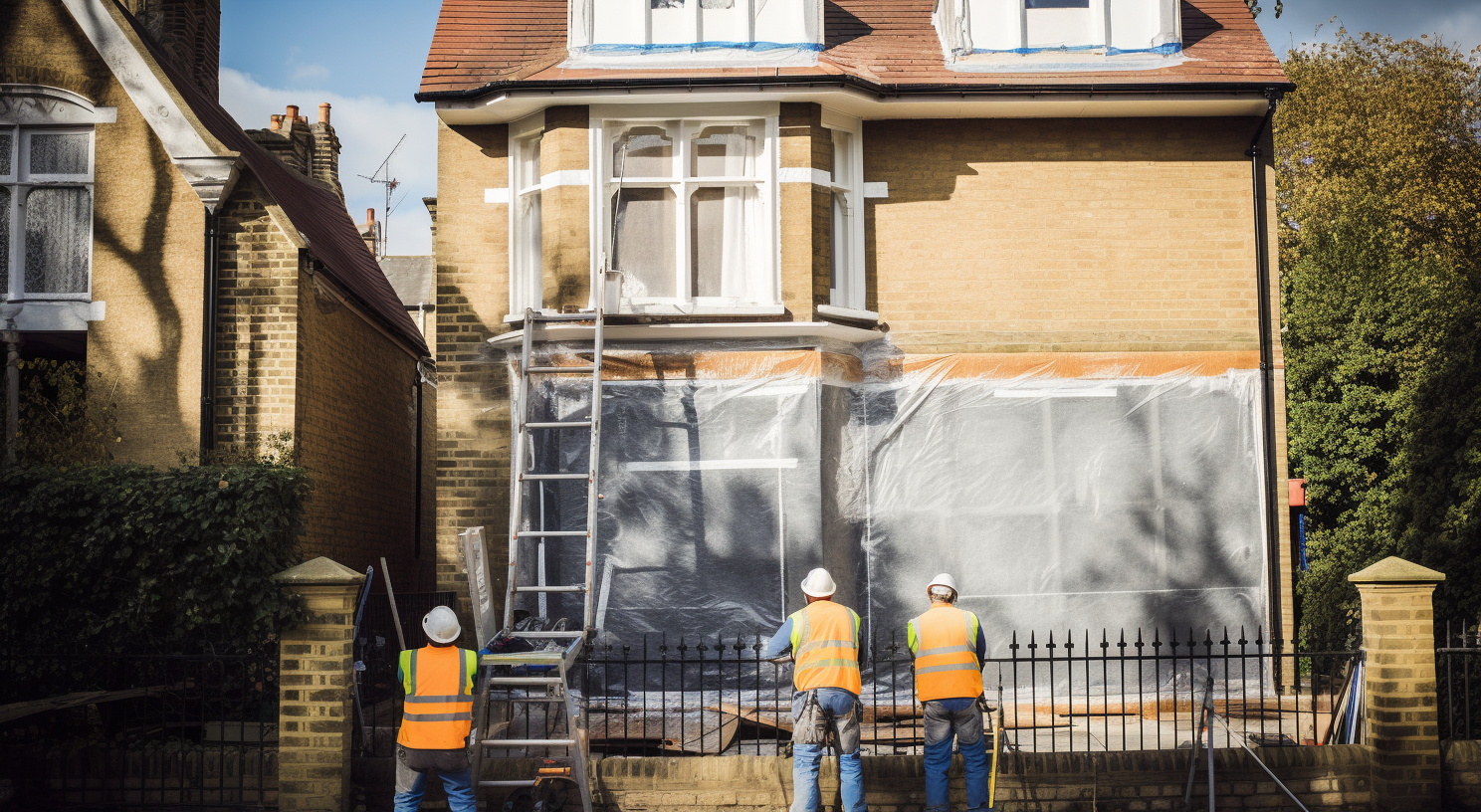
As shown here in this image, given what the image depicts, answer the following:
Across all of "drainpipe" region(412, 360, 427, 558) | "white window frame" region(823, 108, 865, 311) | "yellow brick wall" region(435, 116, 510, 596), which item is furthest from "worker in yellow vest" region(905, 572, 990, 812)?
"drainpipe" region(412, 360, 427, 558)

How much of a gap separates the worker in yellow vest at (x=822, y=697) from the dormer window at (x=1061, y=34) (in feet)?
22.7

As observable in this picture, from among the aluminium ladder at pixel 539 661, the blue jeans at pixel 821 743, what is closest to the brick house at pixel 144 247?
the aluminium ladder at pixel 539 661

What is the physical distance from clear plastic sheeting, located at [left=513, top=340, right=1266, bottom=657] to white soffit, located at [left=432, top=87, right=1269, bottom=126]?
245 centimetres

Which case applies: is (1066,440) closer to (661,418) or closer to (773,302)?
(773,302)

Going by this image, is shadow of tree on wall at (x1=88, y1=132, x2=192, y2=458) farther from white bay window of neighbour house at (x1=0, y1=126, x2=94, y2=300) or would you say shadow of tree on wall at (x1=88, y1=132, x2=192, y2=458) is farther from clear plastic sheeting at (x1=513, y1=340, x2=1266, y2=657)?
clear plastic sheeting at (x1=513, y1=340, x2=1266, y2=657)

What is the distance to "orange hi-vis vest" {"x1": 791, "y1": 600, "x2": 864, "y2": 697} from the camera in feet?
23.0

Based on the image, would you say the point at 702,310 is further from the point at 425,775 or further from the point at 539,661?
the point at 425,775

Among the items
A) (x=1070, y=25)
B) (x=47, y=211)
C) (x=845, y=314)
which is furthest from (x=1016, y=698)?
(x=47, y=211)

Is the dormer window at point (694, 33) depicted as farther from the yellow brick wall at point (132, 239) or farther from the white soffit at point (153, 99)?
the yellow brick wall at point (132, 239)

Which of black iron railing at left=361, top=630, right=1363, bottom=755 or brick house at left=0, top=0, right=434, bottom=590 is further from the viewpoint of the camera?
brick house at left=0, top=0, right=434, bottom=590

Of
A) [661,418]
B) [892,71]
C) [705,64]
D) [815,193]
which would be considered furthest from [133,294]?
[892,71]

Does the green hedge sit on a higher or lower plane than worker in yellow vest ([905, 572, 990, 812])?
higher

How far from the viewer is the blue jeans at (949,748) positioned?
7078mm

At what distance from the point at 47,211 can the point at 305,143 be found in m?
6.25
